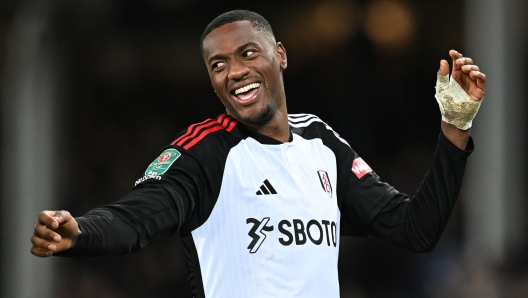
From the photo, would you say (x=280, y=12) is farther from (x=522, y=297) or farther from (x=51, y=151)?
(x=522, y=297)

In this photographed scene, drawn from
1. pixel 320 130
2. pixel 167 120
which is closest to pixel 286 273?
pixel 320 130

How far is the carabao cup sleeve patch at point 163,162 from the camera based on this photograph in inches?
120

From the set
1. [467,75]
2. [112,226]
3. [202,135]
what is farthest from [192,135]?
[467,75]

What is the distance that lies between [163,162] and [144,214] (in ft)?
1.03

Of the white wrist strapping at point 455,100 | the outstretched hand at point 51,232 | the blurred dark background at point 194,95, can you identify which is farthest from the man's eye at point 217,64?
the blurred dark background at point 194,95

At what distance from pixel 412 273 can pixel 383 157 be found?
39.6 inches

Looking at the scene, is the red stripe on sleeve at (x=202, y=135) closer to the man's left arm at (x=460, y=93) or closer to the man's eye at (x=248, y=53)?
the man's eye at (x=248, y=53)

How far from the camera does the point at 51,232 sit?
2.38m

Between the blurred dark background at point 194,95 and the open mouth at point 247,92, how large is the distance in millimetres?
3189

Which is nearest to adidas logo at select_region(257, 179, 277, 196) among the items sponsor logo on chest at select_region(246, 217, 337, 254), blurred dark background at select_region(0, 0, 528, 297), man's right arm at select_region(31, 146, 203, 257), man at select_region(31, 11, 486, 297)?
man at select_region(31, 11, 486, 297)

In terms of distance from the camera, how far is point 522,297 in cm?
596

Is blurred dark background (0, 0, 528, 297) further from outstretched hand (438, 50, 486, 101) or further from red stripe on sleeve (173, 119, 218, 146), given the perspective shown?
outstretched hand (438, 50, 486, 101)

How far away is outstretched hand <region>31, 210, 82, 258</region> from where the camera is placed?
2.37 m

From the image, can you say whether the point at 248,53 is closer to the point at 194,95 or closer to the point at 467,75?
the point at 467,75
